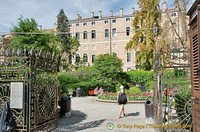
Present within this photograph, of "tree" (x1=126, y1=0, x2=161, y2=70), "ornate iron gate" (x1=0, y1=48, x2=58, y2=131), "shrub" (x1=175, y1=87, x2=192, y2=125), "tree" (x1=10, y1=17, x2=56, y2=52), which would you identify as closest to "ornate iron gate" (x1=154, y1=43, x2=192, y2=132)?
"shrub" (x1=175, y1=87, x2=192, y2=125)

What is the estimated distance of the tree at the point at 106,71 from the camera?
25719mm

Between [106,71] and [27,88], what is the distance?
19.8 meters

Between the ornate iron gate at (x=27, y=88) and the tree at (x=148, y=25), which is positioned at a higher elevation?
the tree at (x=148, y=25)

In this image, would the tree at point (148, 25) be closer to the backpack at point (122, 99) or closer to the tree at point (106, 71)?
the tree at point (106, 71)

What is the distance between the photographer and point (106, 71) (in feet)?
84.7

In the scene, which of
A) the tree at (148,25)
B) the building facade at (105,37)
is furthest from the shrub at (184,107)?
the building facade at (105,37)

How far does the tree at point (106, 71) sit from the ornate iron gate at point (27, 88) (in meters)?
18.5

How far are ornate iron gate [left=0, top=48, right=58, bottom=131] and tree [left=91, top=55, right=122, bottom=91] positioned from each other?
1850 centimetres

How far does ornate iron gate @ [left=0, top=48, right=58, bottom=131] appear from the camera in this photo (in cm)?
633

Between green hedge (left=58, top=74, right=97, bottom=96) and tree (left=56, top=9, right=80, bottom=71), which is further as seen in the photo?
tree (left=56, top=9, right=80, bottom=71)

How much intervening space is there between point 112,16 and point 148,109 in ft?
142

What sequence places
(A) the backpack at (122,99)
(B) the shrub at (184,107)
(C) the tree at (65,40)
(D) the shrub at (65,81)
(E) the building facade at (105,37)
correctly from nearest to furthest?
(B) the shrub at (184,107) → (A) the backpack at (122,99) → (D) the shrub at (65,81) → (C) the tree at (65,40) → (E) the building facade at (105,37)

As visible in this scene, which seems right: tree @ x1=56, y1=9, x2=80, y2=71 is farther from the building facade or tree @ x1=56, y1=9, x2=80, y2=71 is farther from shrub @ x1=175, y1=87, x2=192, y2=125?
shrub @ x1=175, y1=87, x2=192, y2=125

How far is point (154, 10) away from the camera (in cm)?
2764
